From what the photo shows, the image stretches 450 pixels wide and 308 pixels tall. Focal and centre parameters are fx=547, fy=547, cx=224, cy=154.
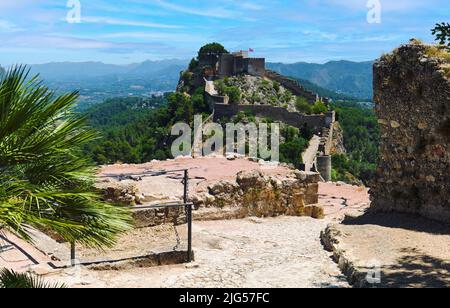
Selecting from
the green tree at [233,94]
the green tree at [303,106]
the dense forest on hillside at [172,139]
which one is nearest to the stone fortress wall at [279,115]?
the dense forest on hillside at [172,139]

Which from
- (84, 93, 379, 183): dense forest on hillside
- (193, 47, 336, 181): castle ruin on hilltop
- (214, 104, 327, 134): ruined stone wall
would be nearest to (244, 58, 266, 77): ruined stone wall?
(193, 47, 336, 181): castle ruin on hilltop

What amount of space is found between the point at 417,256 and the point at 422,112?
354 centimetres

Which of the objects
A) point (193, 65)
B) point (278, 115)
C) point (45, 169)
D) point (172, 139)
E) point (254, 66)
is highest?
point (193, 65)

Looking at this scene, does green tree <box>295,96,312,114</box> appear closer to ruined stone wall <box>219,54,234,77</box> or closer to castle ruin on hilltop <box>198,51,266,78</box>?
castle ruin on hilltop <box>198,51,266,78</box>

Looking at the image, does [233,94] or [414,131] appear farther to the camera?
[233,94]

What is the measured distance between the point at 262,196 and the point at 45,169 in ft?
32.0

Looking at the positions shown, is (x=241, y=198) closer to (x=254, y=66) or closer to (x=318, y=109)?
(x=318, y=109)

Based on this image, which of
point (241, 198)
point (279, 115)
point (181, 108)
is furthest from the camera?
point (181, 108)

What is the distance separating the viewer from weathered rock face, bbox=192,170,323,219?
1384cm

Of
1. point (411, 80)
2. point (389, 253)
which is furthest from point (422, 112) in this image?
point (389, 253)

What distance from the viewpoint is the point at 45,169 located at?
532 centimetres

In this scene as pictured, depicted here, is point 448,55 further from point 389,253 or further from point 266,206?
point 266,206

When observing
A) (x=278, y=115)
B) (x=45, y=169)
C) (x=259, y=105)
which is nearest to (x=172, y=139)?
(x=259, y=105)

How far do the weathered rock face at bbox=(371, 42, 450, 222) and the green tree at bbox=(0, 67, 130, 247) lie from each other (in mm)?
7100
